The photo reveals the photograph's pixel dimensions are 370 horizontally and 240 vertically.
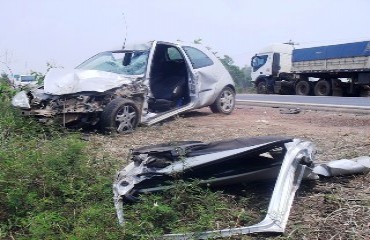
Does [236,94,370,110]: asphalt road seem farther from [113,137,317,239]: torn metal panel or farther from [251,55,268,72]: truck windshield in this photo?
[251,55,268,72]: truck windshield

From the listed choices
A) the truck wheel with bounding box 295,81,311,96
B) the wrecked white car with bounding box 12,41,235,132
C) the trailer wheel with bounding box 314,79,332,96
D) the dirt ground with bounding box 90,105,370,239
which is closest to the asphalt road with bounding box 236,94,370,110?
the dirt ground with bounding box 90,105,370,239

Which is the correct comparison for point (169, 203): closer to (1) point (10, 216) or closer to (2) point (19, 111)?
(1) point (10, 216)

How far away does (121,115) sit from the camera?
21.2 feet

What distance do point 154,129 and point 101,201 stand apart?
3831 millimetres

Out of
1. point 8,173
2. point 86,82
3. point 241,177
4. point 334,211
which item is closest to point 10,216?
point 8,173

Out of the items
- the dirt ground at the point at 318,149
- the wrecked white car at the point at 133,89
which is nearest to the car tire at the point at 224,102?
the wrecked white car at the point at 133,89

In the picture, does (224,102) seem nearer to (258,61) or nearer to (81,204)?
(81,204)

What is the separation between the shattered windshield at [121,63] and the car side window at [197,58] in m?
0.98

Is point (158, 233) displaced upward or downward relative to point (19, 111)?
downward

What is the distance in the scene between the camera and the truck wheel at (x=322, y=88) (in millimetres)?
23141

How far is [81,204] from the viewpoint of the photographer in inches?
122

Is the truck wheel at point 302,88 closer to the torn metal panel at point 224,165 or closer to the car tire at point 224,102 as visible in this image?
the car tire at point 224,102

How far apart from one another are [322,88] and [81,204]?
22.4 meters

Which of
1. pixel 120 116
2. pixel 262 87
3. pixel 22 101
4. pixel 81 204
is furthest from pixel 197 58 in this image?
pixel 262 87
